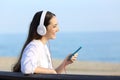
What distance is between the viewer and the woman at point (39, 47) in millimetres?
3418

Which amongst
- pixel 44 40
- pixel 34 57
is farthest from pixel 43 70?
pixel 44 40

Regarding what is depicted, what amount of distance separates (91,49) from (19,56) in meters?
45.9

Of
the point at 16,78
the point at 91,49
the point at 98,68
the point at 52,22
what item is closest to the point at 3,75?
the point at 16,78

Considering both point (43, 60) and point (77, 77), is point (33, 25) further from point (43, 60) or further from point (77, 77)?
point (77, 77)

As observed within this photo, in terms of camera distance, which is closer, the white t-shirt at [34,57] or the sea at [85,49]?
the white t-shirt at [34,57]

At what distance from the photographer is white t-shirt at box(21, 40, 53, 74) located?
3.39 meters

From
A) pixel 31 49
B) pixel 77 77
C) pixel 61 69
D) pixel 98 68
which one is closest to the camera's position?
pixel 77 77

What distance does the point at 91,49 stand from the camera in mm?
49375

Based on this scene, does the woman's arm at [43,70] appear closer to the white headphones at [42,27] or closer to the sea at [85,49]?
the white headphones at [42,27]

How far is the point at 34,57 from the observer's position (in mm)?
3447

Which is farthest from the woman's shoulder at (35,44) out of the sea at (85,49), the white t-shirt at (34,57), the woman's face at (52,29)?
the sea at (85,49)

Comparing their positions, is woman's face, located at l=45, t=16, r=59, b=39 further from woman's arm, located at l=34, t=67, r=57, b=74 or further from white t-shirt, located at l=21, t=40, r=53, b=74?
woman's arm, located at l=34, t=67, r=57, b=74

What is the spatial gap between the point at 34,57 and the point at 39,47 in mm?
127

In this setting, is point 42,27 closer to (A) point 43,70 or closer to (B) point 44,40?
(B) point 44,40
